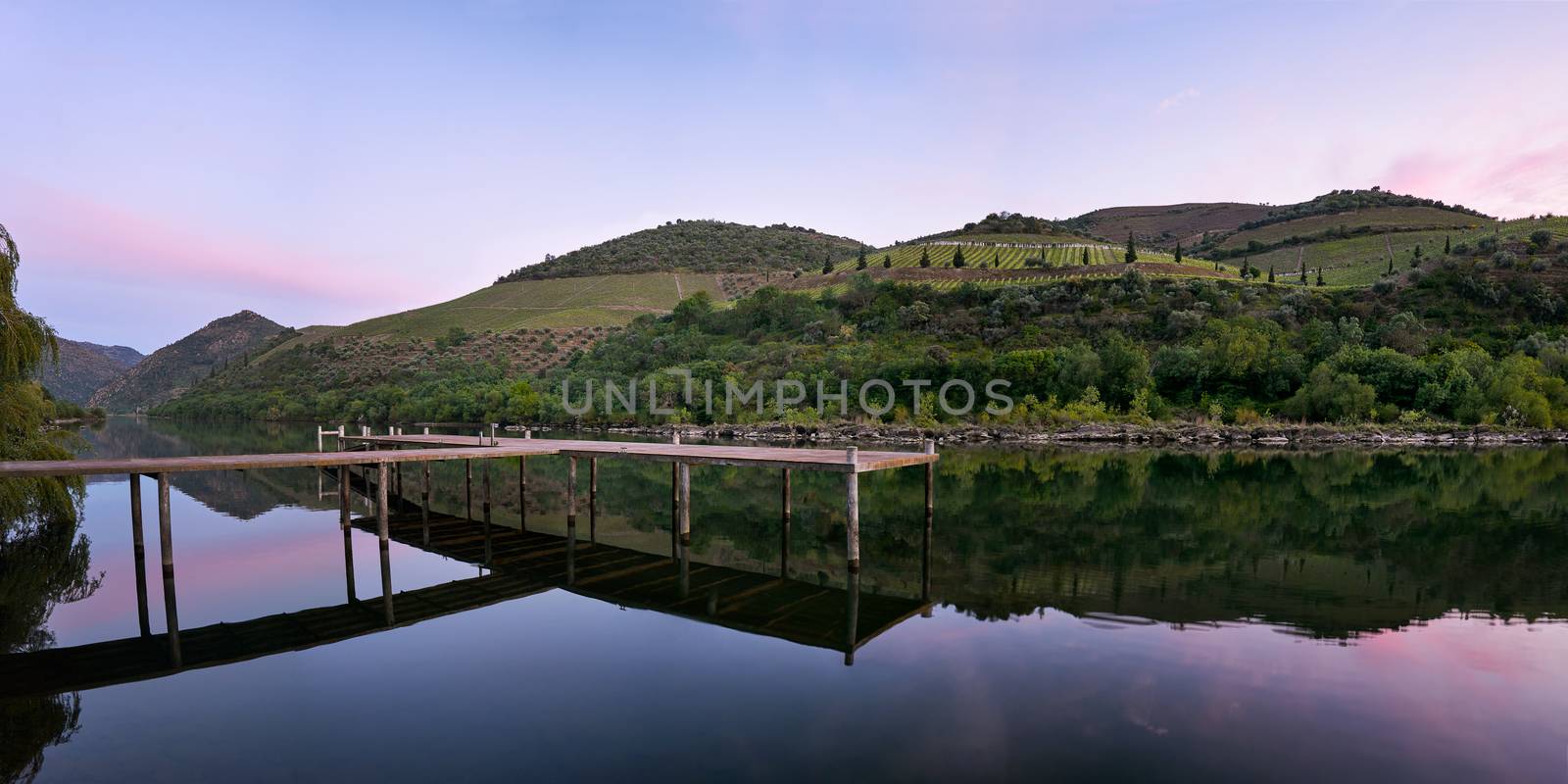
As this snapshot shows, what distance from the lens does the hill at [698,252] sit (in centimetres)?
14109

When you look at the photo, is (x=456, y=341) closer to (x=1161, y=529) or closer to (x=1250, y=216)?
(x=1161, y=529)

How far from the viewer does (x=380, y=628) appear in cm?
1188

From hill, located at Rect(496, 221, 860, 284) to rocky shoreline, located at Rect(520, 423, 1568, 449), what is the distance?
276ft

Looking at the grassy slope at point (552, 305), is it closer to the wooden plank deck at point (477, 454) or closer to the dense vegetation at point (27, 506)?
the wooden plank deck at point (477, 454)

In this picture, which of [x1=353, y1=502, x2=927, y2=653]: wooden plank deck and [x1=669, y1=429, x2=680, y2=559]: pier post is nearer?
[x1=353, y1=502, x2=927, y2=653]: wooden plank deck

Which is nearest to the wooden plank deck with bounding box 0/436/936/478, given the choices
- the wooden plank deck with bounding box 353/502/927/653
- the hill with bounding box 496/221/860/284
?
the wooden plank deck with bounding box 353/502/927/653

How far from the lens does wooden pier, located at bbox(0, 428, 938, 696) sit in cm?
1073

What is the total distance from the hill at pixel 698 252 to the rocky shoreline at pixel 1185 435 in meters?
84.2

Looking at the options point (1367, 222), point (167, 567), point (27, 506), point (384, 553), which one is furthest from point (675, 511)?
point (1367, 222)

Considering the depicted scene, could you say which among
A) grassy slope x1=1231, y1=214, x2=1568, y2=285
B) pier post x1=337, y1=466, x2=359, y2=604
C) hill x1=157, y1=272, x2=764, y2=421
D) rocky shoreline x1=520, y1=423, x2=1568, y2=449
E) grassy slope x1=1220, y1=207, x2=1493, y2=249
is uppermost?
grassy slope x1=1220, y1=207, x2=1493, y2=249

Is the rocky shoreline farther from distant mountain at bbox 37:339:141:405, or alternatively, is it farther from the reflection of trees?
distant mountain at bbox 37:339:141:405

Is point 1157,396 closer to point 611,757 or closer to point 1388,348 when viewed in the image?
point 1388,348

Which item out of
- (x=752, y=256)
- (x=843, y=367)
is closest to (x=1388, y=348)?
(x=843, y=367)

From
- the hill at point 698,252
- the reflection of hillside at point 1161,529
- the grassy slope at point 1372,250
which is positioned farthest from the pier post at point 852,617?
the hill at point 698,252
